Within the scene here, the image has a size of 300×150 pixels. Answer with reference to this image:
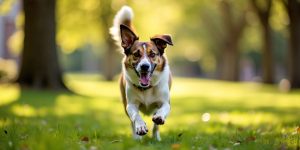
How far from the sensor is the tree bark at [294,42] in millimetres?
27656

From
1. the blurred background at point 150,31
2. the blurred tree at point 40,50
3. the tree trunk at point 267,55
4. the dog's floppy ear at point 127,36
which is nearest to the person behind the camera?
the dog's floppy ear at point 127,36

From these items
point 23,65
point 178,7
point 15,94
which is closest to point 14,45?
point 178,7

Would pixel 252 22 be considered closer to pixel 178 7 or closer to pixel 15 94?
pixel 178 7

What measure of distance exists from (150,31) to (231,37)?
7.07 metres

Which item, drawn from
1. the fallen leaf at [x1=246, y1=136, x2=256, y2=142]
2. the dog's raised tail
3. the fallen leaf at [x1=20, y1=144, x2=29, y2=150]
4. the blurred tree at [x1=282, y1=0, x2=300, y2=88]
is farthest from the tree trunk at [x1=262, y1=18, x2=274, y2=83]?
the fallen leaf at [x1=20, y1=144, x2=29, y2=150]

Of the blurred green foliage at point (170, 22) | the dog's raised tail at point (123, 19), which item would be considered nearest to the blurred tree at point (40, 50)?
the blurred green foliage at point (170, 22)

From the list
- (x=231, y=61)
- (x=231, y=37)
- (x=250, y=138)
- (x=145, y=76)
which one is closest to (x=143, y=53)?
(x=145, y=76)

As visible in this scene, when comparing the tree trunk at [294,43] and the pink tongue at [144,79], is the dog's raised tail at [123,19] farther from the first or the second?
the tree trunk at [294,43]

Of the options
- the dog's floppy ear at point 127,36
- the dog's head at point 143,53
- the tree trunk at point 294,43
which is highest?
the dog's floppy ear at point 127,36

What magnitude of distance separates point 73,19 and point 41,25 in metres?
17.9

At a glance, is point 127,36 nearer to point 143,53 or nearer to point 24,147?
point 143,53

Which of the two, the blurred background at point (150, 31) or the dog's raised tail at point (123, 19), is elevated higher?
the dog's raised tail at point (123, 19)

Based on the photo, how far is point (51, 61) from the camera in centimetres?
1981

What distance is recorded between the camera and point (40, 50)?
64.8 feet
